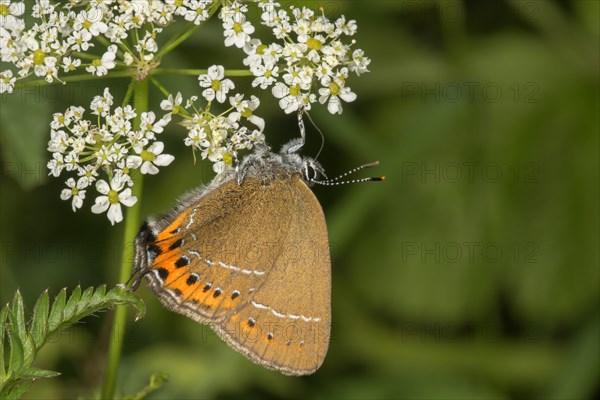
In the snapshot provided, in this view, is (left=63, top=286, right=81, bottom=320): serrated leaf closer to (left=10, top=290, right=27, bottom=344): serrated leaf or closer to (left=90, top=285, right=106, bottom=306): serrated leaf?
(left=90, top=285, right=106, bottom=306): serrated leaf

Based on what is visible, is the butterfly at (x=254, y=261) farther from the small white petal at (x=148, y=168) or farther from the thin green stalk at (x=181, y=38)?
the thin green stalk at (x=181, y=38)

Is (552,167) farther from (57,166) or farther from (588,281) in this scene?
(57,166)

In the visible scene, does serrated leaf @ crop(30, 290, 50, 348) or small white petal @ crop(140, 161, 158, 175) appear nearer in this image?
serrated leaf @ crop(30, 290, 50, 348)

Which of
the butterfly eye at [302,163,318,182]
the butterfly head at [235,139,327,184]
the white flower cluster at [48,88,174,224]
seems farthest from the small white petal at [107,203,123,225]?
the butterfly eye at [302,163,318,182]

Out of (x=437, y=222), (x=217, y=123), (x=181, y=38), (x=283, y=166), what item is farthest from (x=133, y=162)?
(x=437, y=222)

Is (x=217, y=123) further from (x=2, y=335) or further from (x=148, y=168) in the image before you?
(x=2, y=335)
